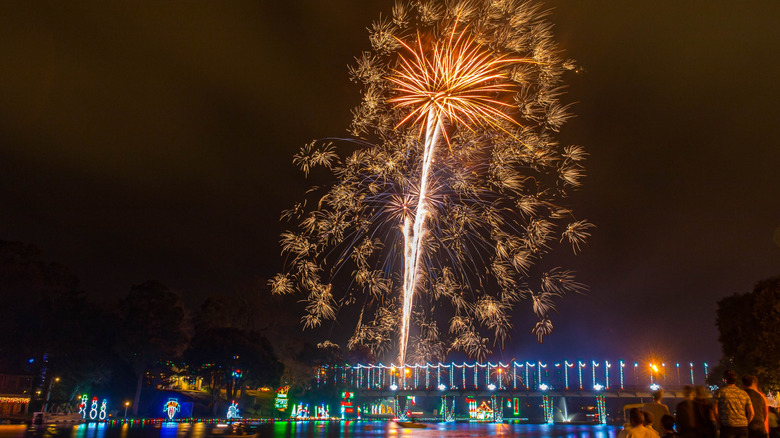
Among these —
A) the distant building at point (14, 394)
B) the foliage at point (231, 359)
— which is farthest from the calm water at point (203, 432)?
the foliage at point (231, 359)

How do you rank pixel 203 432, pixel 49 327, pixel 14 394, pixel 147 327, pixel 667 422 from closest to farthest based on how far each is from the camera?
pixel 667 422, pixel 203 432, pixel 49 327, pixel 14 394, pixel 147 327

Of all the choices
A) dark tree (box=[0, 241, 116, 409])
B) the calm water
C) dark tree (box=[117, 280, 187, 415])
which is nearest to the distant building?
dark tree (box=[0, 241, 116, 409])

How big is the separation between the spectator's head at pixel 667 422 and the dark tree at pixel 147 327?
213 ft

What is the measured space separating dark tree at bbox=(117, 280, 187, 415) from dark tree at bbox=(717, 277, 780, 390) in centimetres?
5438

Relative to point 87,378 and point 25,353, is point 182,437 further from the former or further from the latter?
point 87,378

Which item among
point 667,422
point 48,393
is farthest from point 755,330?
point 48,393

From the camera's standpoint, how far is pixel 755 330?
36.6 m

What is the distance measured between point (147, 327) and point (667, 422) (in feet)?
216

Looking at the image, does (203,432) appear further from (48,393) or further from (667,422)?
(667,422)

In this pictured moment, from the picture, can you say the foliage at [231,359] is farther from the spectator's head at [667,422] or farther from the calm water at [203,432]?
the spectator's head at [667,422]

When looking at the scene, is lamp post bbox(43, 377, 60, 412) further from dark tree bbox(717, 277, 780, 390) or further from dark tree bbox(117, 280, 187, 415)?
dark tree bbox(717, 277, 780, 390)

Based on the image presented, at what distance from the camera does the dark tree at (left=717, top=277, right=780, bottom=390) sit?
111 feet

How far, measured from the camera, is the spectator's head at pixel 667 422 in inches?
374

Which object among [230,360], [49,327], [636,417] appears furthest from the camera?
[230,360]
